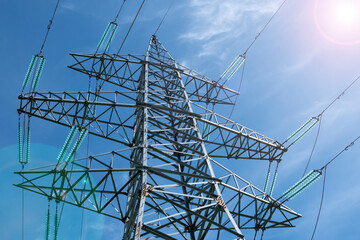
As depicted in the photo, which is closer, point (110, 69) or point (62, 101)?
point (62, 101)

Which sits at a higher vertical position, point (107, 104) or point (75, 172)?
point (107, 104)

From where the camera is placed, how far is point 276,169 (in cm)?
1472

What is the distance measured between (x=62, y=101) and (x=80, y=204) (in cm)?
452

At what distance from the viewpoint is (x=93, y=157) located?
35.6 ft

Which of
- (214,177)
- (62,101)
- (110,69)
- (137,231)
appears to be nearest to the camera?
(137,231)

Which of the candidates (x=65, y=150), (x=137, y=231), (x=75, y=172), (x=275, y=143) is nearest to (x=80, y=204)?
(x=75, y=172)

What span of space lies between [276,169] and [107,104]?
744cm

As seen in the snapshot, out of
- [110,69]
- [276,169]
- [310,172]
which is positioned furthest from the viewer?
[110,69]

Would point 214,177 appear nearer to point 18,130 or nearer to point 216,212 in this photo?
point 216,212

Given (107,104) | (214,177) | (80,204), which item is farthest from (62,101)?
(214,177)

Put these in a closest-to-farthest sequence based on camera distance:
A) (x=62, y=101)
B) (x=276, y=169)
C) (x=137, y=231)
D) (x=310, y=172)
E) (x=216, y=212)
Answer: (x=137, y=231) < (x=216, y=212) < (x=310, y=172) < (x=62, y=101) < (x=276, y=169)

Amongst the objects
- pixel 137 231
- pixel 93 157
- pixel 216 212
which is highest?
pixel 93 157

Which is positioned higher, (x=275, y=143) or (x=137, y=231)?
(x=275, y=143)

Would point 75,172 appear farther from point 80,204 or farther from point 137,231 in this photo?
point 137,231
